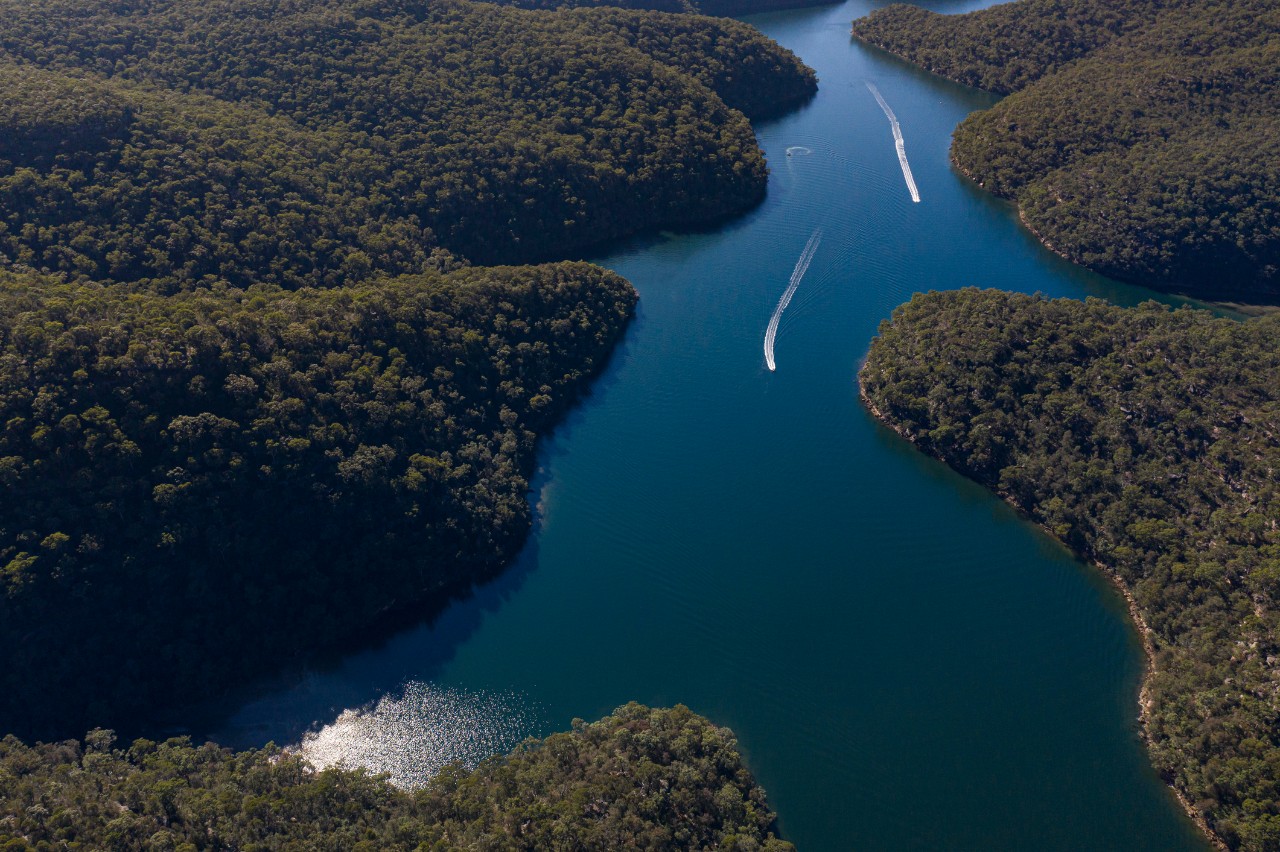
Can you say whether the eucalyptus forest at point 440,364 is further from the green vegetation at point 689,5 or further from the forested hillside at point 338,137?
the green vegetation at point 689,5

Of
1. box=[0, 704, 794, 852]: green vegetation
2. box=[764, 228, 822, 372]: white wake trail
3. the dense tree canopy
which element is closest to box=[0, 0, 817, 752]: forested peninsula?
the dense tree canopy

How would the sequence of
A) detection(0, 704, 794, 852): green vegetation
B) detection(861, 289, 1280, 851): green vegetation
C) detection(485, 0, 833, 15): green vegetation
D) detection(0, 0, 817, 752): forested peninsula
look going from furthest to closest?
detection(485, 0, 833, 15): green vegetation
detection(0, 0, 817, 752): forested peninsula
detection(861, 289, 1280, 851): green vegetation
detection(0, 704, 794, 852): green vegetation

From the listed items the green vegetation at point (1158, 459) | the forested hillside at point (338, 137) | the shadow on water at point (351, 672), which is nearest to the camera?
the green vegetation at point (1158, 459)

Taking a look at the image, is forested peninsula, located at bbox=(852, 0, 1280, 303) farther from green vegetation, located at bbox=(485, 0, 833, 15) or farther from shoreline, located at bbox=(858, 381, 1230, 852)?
green vegetation, located at bbox=(485, 0, 833, 15)

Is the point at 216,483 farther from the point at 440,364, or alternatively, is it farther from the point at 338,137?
the point at 338,137

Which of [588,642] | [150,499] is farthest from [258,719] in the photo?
[588,642]

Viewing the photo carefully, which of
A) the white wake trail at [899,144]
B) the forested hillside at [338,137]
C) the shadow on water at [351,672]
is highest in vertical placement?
the forested hillside at [338,137]

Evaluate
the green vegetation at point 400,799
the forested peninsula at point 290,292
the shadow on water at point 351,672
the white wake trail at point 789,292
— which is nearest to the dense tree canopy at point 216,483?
the forested peninsula at point 290,292
